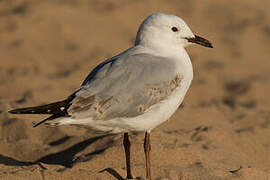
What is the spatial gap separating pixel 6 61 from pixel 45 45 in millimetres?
1093

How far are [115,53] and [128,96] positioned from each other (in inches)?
237

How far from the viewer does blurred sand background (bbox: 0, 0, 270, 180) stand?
534 centimetres

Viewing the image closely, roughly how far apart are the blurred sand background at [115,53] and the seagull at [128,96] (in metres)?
0.52

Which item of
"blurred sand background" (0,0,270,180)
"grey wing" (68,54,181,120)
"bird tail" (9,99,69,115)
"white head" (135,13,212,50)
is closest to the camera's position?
"bird tail" (9,99,69,115)

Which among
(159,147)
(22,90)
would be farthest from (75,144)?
(22,90)

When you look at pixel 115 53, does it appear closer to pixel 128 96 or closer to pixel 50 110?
pixel 128 96

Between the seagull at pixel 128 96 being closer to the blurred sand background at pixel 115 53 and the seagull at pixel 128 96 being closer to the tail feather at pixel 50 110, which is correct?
the tail feather at pixel 50 110

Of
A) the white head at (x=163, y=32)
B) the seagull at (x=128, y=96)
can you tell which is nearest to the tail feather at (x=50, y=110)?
the seagull at (x=128, y=96)

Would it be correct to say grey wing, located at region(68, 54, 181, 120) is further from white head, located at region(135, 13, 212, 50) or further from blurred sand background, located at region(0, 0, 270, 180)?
blurred sand background, located at region(0, 0, 270, 180)

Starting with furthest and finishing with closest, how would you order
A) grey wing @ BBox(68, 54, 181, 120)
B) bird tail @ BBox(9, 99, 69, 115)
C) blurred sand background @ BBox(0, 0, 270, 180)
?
blurred sand background @ BBox(0, 0, 270, 180)
grey wing @ BBox(68, 54, 181, 120)
bird tail @ BBox(9, 99, 69, 115)

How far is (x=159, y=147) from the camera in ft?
18.4

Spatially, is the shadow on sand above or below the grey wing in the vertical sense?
below

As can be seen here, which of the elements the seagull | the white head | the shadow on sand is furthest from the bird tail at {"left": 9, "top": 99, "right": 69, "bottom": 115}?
the white head

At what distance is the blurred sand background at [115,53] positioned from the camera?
17.5ft
